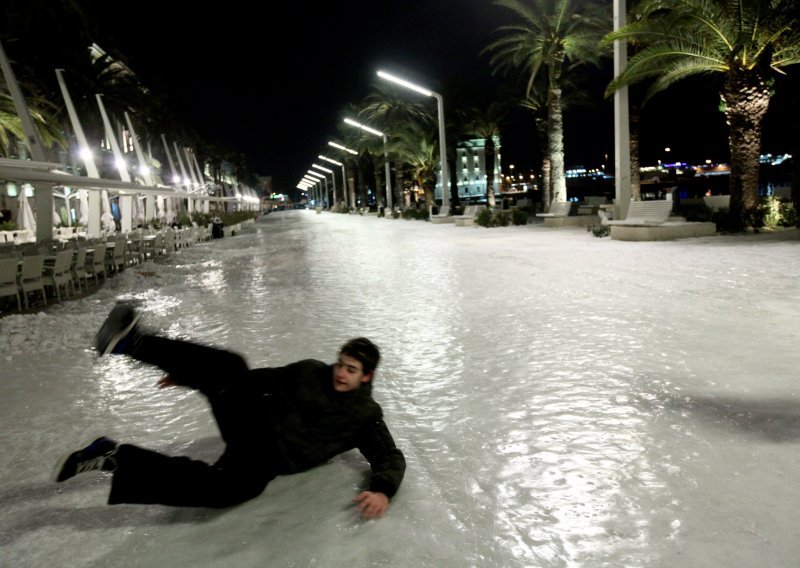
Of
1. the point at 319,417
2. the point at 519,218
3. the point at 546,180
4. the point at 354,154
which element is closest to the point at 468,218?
the point at 519,218

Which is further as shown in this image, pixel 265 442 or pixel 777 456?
pixel 777 456


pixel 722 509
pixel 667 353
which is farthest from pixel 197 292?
pixel 722 509

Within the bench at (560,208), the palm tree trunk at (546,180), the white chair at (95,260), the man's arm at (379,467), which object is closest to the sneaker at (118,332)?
the man's arm at (379,467)

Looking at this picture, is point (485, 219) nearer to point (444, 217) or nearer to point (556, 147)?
point (556, 147)

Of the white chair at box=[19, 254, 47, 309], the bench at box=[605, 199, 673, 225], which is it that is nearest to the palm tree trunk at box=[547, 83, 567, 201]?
the bench at box=[605, 199, 673, 225]

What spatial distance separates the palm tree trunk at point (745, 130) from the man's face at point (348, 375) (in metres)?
17.2

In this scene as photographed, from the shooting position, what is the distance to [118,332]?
2961 mm

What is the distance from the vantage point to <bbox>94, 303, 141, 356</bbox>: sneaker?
2957 millimetres

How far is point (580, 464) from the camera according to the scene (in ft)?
11.6

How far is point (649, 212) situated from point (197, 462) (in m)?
16.5

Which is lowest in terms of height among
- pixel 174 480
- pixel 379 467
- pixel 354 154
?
pixel 379 467

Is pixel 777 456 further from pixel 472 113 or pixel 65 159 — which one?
pixel 65 159

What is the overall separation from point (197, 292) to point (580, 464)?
9353 millimetres

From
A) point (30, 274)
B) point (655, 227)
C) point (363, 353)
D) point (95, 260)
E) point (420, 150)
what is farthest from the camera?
point (420, 150)
